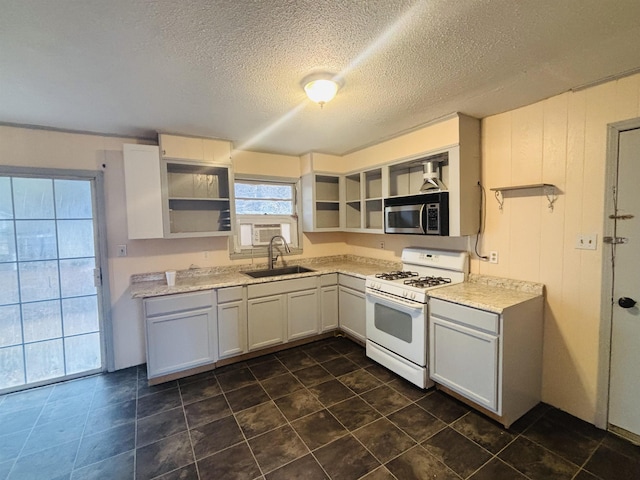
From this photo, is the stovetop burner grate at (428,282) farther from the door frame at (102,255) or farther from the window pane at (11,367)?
the window pane at (11,367)

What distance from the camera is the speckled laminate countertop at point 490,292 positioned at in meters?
2.16

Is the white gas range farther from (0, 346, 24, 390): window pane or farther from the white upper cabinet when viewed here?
(0, 346, 24, 390): window pane

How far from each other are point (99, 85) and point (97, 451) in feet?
8.08

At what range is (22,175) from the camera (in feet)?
8.86

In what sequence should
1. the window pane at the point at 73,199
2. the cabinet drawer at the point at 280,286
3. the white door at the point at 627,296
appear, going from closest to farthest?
the white door at the point at 627,296
the window pane at the point at 73,199
the cabinet drawer at the point at 280,286

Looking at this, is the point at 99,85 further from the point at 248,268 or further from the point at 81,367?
the point at 81,367

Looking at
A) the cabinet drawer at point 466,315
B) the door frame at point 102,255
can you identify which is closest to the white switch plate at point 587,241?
the cabinet drawer at point 466,315

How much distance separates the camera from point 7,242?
2.69 m

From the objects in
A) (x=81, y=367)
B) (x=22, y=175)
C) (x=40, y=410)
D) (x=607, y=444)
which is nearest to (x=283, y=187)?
(x=22, y=175)

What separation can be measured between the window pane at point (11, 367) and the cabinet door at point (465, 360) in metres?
3.79

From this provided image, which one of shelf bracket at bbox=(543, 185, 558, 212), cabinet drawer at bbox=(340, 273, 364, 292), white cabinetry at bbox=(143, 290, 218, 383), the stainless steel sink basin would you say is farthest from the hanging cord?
white cabinetry at bbox=(143, 290, 218, 383)

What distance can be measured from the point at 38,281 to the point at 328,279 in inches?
116

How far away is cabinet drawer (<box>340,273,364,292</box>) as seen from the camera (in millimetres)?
3409

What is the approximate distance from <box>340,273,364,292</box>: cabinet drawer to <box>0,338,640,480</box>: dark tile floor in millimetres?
971
